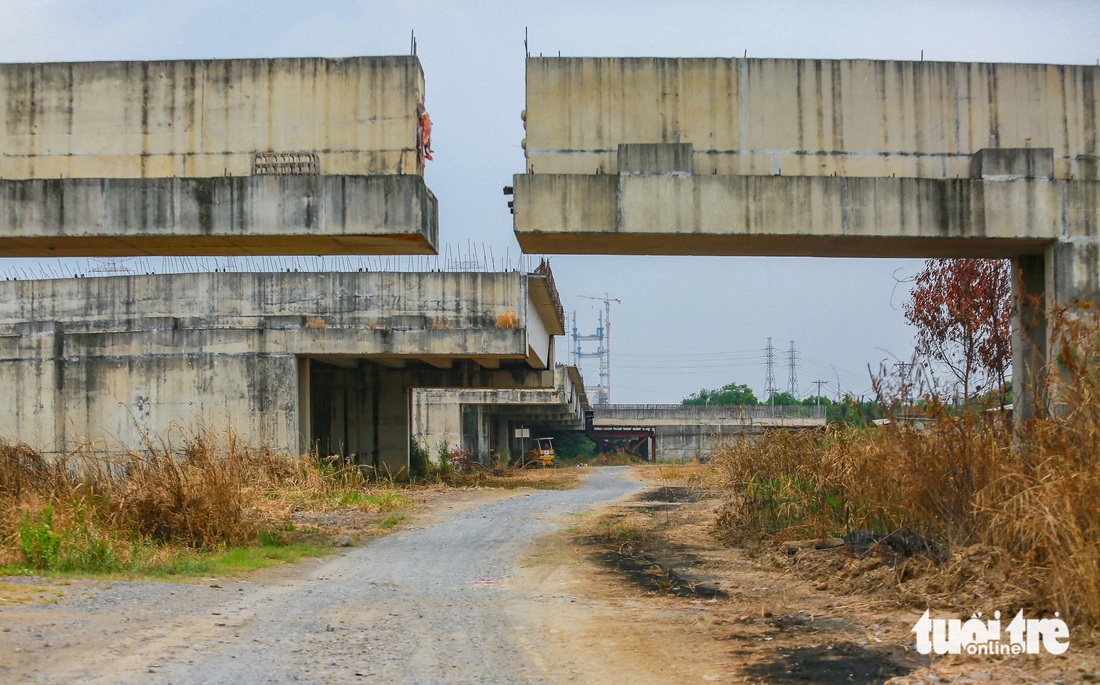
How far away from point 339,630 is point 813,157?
25.5 feet

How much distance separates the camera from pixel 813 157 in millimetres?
12281

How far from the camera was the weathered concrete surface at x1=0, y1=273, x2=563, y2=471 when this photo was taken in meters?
24.1

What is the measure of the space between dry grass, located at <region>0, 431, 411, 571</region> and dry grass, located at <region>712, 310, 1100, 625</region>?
6216mm

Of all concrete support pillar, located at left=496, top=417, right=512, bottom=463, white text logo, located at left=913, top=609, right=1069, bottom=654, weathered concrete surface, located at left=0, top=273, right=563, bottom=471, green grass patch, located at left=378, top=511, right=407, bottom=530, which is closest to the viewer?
white text logo, located at left=913, top=609, right=1069, bottom=654

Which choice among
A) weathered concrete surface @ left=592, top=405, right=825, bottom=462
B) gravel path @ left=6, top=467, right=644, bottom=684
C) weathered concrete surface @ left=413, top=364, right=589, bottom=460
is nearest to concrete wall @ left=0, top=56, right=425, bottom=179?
gravel path @ left=6, top=467, right=644, bottom=684

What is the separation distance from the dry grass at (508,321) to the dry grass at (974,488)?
42.6 feet

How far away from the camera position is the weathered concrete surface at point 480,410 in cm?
4431

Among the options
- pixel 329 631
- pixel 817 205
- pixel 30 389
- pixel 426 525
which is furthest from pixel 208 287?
pixel 329 631

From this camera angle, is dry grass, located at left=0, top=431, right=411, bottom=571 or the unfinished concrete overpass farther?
the unfinished concrete overpass

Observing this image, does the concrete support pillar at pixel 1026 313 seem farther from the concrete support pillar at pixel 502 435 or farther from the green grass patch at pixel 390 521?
the concrete support pillar at pixel 502 435

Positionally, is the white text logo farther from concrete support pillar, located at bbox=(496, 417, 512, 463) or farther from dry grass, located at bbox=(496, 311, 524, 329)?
concrete support pillar, located at bbox=(496, 417, 512, 463)

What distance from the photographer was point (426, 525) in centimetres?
1677

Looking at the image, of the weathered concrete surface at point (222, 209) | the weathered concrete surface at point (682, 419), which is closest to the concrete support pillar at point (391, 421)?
the weathered concrete surface at point (222, 209)

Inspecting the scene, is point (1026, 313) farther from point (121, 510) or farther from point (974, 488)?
point (121, 510)
